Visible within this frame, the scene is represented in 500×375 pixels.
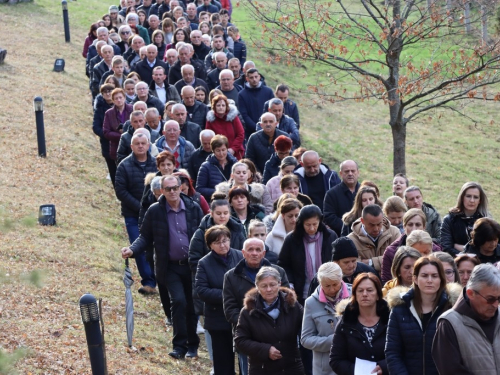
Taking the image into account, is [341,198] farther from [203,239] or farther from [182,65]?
[182,65]

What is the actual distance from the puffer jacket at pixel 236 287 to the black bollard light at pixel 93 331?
1.62 meters

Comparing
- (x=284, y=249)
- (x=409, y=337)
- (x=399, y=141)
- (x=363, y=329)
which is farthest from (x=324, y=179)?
(x=409, y=337)

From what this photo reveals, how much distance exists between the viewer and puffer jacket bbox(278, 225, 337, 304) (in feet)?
33.2

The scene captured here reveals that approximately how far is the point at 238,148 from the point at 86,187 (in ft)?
10.6

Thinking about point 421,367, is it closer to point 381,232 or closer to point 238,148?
point 381,232

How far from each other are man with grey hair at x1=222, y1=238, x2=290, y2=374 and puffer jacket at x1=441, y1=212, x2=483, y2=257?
2475 millimetres

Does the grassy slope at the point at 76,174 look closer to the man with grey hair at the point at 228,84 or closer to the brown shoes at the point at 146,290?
the brown shoes at the point at 146,290

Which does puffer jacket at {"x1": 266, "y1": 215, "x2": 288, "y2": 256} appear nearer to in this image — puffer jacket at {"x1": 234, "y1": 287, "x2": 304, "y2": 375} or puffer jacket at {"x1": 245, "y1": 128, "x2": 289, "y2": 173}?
puffer jacket at {"x1": 234, "y1": 287, "x2": 304, "y2": 375}

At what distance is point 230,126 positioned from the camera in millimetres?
16109

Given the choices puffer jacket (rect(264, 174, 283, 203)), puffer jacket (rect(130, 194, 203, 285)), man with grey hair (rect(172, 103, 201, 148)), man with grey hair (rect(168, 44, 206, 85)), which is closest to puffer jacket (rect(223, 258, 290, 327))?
puffer jacket (rect(130, 194, 203, 285))

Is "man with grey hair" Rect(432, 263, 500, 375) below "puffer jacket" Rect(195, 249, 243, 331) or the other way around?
the other way around

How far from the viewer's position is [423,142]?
28.6 meters

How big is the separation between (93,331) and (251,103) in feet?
33.7

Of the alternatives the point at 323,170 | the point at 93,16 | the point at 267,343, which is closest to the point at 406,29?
the point at 323,170
